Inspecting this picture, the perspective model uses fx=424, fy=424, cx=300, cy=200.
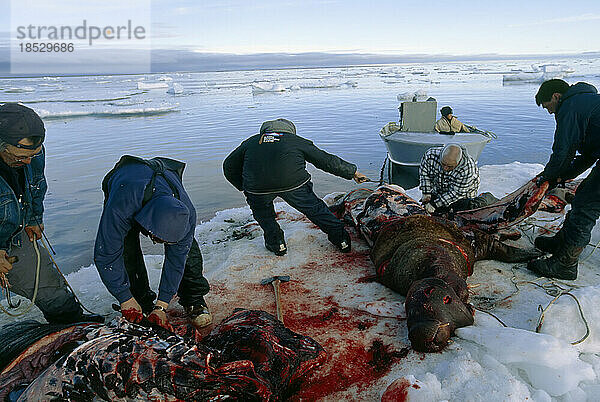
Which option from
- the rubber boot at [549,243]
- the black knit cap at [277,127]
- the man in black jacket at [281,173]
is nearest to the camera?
the rubber boot at [549,243]

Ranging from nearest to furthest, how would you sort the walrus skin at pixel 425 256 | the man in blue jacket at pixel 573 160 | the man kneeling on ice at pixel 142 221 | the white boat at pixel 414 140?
the man kneeling on ice at pixel 142 221 → the walrus skin at pixel 425 256 → the man in blue jacket at pixel 573 160 → the white boat at pixel 414 140

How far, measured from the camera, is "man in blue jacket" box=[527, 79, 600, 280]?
4250 mm

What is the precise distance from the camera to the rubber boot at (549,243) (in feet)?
16.0

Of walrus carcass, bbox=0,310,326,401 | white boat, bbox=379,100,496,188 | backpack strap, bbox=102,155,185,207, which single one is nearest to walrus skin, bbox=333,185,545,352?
walrus carcass, bbox=0,310,326,401

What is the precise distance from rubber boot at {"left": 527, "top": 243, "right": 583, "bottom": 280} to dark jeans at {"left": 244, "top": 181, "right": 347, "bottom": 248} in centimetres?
233

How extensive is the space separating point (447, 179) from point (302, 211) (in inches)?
84.4

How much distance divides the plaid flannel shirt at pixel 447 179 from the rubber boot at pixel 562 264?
1.57m

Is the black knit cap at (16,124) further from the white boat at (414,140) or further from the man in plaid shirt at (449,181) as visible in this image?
the white boat at (414,140)

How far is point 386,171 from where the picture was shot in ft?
36.3

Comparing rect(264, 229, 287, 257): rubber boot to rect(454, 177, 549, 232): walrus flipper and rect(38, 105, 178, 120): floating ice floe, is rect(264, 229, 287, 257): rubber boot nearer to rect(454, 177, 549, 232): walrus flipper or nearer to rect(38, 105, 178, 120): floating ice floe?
rect(454, 177, 549, 232): walrus flipper

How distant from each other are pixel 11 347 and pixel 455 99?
24919mm

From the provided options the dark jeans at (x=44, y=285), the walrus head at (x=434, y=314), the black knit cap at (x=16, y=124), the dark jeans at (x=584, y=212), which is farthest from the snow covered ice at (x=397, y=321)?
the black knit cap at (x=16, y=124)

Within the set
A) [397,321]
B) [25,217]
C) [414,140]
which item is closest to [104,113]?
[414,140]

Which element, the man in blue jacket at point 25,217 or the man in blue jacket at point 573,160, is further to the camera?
the man in blue jacket at point 573,160
